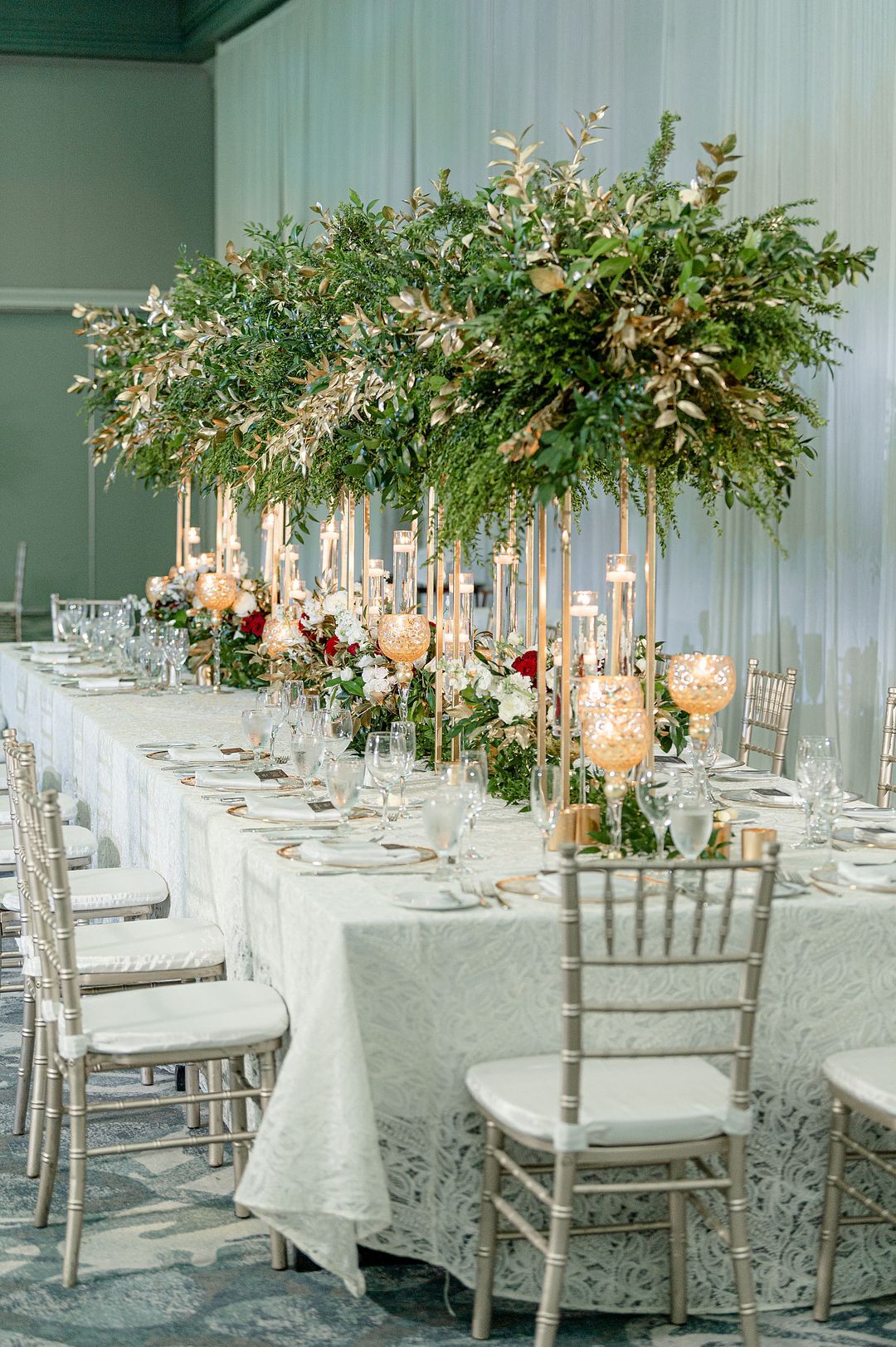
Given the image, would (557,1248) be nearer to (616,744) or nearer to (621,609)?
(616,744)

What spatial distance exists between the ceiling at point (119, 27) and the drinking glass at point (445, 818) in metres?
11.4

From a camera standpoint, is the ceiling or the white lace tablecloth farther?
the ceiling

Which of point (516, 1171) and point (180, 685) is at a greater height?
point (180, 685)

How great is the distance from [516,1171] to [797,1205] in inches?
23.1

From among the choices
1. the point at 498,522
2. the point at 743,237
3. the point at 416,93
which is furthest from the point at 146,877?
the point at 416,93

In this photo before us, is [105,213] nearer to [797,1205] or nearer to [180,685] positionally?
[180,685]

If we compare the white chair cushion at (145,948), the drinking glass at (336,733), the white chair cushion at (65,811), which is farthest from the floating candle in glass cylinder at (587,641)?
the white chair cushion at (65,811)

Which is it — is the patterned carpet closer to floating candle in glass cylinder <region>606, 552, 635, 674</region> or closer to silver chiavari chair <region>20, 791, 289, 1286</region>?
silver chiavari chair <region>20, 791, 289, 1286</region>

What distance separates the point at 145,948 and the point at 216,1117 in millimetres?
414

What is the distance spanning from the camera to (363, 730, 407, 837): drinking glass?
138 inches

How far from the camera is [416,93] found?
11000 mm

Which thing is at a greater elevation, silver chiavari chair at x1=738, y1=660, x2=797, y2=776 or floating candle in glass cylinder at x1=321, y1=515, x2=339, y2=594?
floating candle in glass cylinder at x1=321, y1=515, x2=339, y2=594

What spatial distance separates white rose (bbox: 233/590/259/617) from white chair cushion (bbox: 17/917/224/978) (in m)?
2.60

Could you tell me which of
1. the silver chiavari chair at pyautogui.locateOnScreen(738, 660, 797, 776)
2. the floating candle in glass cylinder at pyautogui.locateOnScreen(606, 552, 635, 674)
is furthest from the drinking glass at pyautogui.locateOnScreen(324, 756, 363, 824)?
the silver chiavari chair at pyautogui.locateOnScreen(738, 660, 797, 776)
